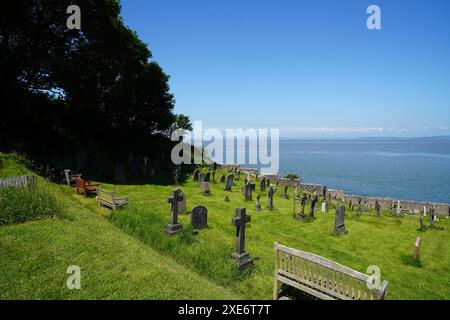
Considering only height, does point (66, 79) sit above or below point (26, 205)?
above

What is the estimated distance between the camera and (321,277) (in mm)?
5777

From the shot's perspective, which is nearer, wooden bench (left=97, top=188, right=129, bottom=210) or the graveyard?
the graveyard

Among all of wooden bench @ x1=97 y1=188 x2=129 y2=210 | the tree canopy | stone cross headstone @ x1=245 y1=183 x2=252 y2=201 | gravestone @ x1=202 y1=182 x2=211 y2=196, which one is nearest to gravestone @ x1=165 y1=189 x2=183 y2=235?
wooden bench @ x1=97 y1=188 x2=129 y2=210

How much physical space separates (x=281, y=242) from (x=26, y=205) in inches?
375

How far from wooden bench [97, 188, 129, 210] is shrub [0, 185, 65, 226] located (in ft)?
7.57

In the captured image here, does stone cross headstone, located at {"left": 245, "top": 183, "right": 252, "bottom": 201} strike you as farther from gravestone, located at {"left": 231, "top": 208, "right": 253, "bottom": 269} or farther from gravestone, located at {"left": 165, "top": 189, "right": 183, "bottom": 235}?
gravestone, located at {"left": 231, "top": 208, "right": 253, "bottom": 269}

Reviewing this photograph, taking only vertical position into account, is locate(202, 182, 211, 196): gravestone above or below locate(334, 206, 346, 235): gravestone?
above

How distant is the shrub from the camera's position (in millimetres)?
8500

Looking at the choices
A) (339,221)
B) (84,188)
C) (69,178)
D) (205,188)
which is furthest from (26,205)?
(339,221)

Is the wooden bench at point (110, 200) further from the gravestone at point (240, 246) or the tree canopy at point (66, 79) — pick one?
the tree canopy at point (66, 79)

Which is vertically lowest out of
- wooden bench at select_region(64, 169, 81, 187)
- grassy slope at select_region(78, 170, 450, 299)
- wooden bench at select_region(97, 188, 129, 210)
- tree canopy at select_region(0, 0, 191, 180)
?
grassy slope at select_region(78, 170, 450, 299)

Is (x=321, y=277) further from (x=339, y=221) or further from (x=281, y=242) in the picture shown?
(x=339, y=221)

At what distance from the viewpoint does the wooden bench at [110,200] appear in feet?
38.8
